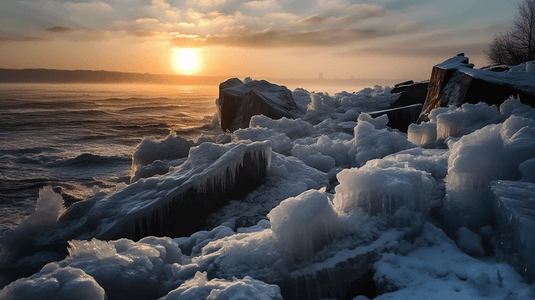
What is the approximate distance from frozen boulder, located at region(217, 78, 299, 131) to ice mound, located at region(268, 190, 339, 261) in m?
11.5

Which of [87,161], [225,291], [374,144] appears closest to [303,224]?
[225,291]

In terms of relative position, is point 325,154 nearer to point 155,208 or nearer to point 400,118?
point 155,208

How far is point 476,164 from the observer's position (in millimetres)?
3826

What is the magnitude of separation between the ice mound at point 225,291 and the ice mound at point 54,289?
1.90 feet

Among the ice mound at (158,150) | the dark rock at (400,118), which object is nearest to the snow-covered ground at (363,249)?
the ice mound at (158,150)

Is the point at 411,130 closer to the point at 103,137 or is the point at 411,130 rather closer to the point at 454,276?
the point at 454,276

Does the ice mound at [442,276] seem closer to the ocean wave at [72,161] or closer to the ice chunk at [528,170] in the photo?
the ice chunk at [528,170]

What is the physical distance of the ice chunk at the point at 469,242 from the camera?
3.47m

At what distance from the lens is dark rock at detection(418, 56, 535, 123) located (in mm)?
7680

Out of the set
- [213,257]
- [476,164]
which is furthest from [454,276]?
[213,257]

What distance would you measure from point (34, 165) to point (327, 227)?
44.6 feet

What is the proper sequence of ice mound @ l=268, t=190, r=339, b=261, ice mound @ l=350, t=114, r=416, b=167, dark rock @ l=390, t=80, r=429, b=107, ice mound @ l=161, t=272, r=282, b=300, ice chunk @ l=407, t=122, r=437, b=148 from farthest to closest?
dark rock @ l=390, t=80, r=429, b=107 < ice chunk @ l=407, t=122, r=437, b=148 < ice mound @ l=350, t=114, r=416, b=167 < ice mound @ l=268, t=190, r=339, b=261 < ice mound @ l=161, t=272, r=282, b=300

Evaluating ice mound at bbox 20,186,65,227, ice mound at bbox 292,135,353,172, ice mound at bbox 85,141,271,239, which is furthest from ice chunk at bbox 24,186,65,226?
ice mound at bbox 292,135,353,172

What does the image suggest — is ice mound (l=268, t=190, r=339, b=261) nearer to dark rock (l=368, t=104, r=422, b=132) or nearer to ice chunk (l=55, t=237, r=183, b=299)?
ice chunk (l=55, t=237, r=183, b=299)
